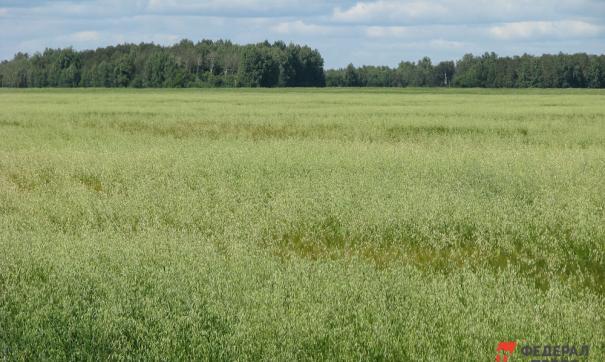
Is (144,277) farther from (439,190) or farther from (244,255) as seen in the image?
(439,190)

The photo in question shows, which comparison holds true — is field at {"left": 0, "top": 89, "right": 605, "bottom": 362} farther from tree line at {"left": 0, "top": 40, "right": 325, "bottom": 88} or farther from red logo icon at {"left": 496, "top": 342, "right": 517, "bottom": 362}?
tree line at {"left": 0, "top": 40, "right": 325, "bottom": 88}

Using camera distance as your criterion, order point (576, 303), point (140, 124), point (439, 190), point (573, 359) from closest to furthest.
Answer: point (573, 359)
point (576, 303)
point (439, 190)
point (140, 124)

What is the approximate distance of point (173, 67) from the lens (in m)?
106

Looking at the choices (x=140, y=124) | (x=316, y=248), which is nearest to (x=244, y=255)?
(x=316, y=248)

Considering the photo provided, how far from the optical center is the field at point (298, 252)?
551 cm

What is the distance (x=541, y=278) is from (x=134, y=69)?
360 ft

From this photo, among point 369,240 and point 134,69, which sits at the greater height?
point 134,69

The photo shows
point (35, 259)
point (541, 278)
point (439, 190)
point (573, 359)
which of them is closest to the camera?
point (573, 359)

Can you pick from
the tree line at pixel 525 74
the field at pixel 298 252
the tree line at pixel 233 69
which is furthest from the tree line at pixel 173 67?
the field at pixel 298 252

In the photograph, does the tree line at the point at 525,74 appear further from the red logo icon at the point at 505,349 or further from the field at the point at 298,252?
the red logo icon at the point at 505,349

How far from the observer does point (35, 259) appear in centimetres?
716

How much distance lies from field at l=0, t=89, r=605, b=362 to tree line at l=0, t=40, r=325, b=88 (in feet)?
284

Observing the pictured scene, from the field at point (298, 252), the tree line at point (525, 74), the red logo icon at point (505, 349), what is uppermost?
the tree line at point (525, 74)

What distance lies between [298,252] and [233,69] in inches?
4191
